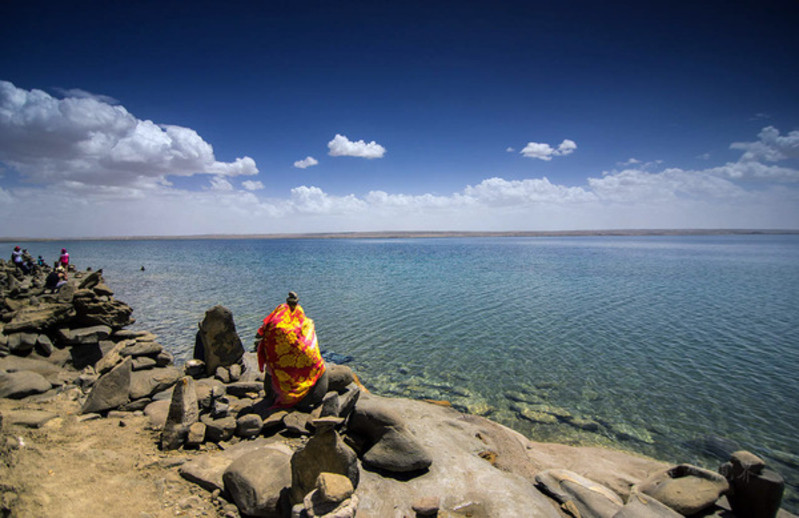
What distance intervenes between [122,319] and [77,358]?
3.10 metres

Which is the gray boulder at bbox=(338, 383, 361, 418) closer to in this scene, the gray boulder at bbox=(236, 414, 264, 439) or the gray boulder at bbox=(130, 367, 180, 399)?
the gray boulder at bbox=(236, 414, 264, 439)

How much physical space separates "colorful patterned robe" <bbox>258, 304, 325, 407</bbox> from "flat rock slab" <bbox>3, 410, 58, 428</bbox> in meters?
4.69

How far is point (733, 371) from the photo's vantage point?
15711 millimetres

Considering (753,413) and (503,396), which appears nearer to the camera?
(753,413)

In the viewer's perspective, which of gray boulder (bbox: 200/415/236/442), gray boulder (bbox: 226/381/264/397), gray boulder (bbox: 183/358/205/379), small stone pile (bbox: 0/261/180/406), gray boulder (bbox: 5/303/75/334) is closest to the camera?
gray boulder (bbox: 200/415/236/442)

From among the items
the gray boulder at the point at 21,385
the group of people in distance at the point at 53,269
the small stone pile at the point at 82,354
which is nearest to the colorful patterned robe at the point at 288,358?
the small stone pile at the point at 82,354

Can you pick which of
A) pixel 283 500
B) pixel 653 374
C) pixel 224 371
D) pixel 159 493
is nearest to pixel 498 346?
pixel 653 374

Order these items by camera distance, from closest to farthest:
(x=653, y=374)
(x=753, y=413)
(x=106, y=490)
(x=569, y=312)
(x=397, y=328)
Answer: (x=106, y=490) → (x=753, y=413) → (x=653, y=374) → (x=397, y=328) → (x=569, y=312)

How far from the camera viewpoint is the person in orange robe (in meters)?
8.73

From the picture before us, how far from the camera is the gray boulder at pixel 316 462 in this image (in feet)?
18.3

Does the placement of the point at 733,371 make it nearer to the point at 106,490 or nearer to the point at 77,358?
the point at 106,490

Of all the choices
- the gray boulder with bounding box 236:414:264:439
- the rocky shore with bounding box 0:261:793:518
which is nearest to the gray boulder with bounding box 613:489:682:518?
the rocky shore with bounding box 0:261:793:518

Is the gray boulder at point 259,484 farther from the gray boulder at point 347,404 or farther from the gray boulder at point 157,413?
the gray boulder at point 157,413

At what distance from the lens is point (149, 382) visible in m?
9.71
